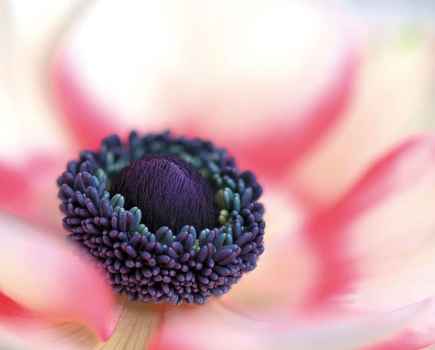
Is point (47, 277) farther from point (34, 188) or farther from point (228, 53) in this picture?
point (228, 53)

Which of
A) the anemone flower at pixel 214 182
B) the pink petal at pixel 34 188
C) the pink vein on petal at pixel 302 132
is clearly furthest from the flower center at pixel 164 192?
the pink vein on petal at pixel 302 132

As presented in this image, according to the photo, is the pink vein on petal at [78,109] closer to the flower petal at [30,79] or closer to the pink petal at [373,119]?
the flower petal at [30,79]

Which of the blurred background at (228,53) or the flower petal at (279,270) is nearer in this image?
the flower petal at (279,270)

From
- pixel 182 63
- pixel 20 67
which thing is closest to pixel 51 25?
pixel 20 67

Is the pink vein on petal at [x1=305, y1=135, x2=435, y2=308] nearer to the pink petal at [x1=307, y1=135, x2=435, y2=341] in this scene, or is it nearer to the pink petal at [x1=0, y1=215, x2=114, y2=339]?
the pink petal at [x1=307, y1=135, x2=435, y2=341]

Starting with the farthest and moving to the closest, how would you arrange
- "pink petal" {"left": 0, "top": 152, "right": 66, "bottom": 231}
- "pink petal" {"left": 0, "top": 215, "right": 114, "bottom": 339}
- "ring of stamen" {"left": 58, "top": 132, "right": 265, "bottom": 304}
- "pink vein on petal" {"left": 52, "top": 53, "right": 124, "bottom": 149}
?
"pink vein on petal" {"left": 52, "top": 53, "right": 124, "bottom": 149} → "pink petal" {"left": 0, "top": 152, "right": 66, "bottom": 231} → "ring of stamen" {"left": 58, "top": 132, "right": 265, "bottom": 304} → "pink petal" {"left": 0, "top": 215, "right": 114, "bottom": 339}

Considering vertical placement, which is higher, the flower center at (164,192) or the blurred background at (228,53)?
the blurred background at (228,53)

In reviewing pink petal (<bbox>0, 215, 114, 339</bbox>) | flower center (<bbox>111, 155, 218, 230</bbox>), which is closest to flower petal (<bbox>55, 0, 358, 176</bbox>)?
flower center (<bbox>111, 155, 218, 230</bbox>)
